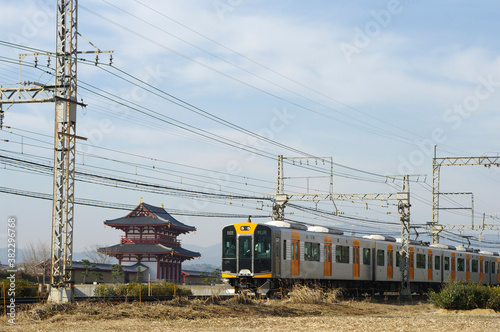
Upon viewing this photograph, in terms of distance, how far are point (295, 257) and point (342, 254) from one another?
4.30 m

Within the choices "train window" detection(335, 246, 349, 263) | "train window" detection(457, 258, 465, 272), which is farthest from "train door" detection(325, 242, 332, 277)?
"train window" detection(457, 258, 465, 272)

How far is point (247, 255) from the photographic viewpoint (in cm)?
2828

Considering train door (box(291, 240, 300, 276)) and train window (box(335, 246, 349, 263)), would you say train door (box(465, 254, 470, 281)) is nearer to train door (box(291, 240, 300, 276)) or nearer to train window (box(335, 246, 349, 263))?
train window (box(335, 246, 349, 263))

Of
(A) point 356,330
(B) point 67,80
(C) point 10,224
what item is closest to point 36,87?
(B) point 67,80

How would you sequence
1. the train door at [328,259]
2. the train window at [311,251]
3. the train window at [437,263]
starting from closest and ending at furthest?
the train window at [311,251], the train door at [328,259], the train window at [437,263]

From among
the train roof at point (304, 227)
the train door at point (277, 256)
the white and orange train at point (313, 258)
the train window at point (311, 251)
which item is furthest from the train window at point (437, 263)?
the train door at point (277, 256)

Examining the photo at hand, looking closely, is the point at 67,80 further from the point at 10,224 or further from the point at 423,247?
the point at 423,247

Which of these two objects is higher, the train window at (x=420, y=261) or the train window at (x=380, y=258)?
the train window at (x=380, y=258)

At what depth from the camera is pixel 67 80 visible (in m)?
22.2

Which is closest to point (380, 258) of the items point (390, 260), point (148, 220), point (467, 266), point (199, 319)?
point (390, 260)

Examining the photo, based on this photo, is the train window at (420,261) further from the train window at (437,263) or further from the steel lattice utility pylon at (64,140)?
the steel lattice utility pylon at (64,140)

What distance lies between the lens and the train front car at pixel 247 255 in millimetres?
27812

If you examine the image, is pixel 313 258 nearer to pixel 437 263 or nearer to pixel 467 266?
pixel 437 263

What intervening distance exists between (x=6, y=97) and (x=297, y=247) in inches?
532
